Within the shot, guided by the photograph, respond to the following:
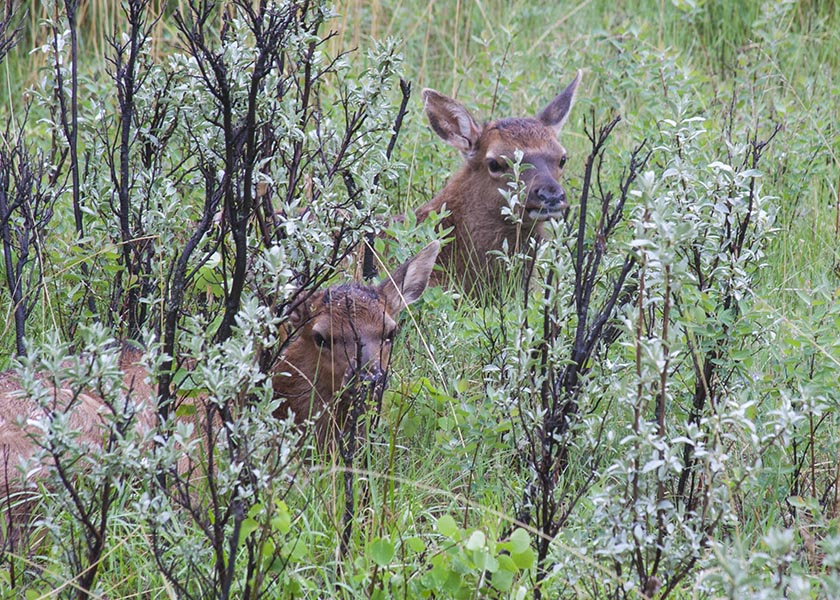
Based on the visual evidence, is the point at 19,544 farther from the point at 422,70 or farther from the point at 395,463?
the point at 422,70

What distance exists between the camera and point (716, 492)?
3.23 m

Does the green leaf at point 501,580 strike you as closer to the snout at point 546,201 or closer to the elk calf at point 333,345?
the elk calf at point 333,345

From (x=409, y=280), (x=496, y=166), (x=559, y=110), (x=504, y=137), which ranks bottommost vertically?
(x=409, y=280)

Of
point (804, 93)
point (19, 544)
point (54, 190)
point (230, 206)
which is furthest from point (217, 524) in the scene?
point (804, 93)

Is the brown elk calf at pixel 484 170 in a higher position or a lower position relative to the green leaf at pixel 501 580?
higher

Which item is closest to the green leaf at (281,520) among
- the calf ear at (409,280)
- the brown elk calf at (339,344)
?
the brown elk calf at (339,344)

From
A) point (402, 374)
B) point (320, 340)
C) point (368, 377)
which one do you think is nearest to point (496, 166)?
point (320, 340)

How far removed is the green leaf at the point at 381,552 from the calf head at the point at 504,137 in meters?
4.15

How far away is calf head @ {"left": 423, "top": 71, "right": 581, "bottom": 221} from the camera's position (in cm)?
764

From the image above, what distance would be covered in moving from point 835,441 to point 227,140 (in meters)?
2.40

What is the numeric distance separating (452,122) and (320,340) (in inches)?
121

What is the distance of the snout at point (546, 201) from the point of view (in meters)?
7.20

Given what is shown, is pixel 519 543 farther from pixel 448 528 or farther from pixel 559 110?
pixel 559 110

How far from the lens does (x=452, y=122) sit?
796 cm
